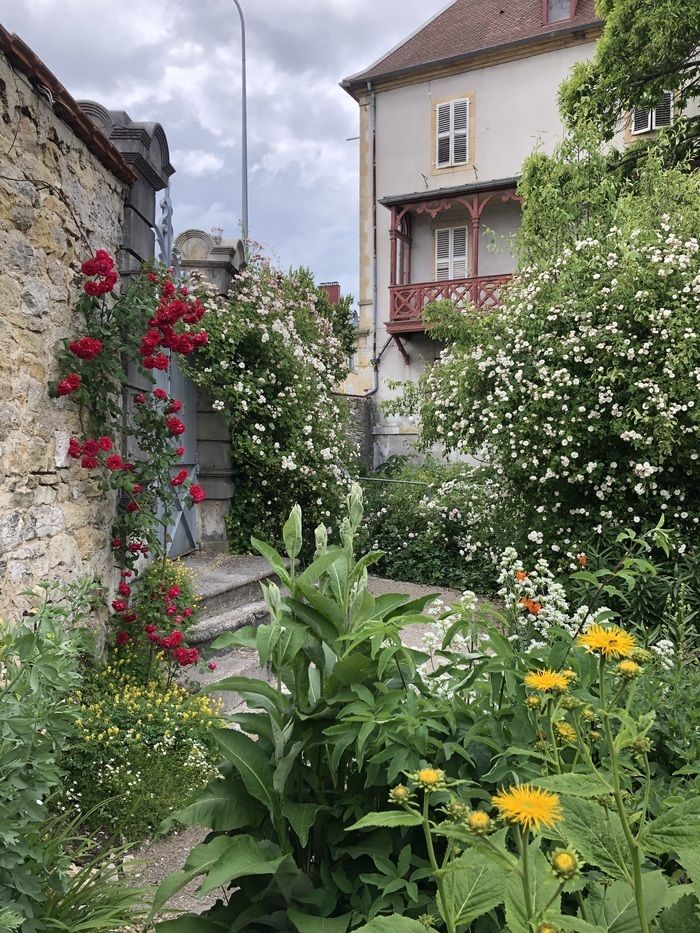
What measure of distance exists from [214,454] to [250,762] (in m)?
4.72

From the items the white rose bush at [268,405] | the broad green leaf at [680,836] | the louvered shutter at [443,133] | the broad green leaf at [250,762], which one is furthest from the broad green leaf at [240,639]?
the louvered shutter at [443,133]

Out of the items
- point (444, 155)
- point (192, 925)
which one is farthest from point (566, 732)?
point (444, 155)

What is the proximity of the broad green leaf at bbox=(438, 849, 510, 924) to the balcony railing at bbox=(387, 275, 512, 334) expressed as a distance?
13.1 m

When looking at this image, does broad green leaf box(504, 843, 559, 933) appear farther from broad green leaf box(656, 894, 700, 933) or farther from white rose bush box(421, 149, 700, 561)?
white rose bush box(421, 149, 700, 561)

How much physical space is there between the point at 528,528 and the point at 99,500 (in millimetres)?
3700

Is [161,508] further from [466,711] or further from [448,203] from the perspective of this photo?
[448,203]

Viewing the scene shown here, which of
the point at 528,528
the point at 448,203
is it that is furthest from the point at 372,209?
the point at 528,528

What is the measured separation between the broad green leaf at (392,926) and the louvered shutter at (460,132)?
15470mm

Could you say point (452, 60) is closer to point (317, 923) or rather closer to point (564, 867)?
point (317, 923)

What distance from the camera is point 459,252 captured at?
50.0ft

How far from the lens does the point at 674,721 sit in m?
1.70

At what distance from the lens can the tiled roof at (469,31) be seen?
1372cm

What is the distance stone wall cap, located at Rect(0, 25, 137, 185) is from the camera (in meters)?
2.81

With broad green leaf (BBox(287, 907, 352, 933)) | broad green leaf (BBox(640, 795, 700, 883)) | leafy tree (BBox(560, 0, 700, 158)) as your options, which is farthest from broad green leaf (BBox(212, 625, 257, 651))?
leafy tree (BBox(560, 0, 700, 158))
